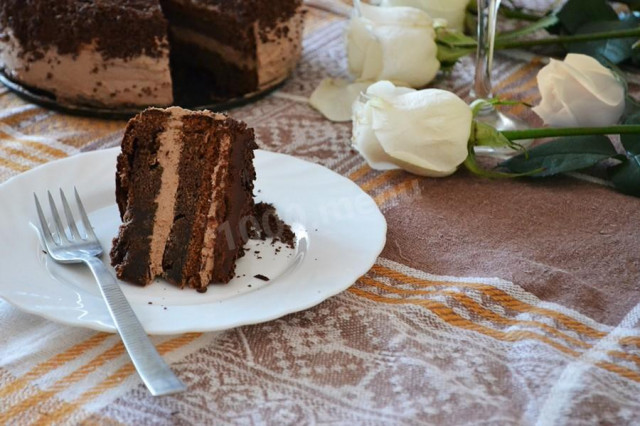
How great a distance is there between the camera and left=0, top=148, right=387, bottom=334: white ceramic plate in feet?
3.60

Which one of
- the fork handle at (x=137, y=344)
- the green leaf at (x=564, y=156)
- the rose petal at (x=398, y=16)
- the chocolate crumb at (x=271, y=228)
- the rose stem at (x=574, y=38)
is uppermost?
the rose petal at (x=398, y=16)

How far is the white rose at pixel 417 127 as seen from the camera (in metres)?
1.48

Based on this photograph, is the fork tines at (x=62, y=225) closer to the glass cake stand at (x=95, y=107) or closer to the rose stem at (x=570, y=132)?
the glass cake stand at (x=95, y=107)

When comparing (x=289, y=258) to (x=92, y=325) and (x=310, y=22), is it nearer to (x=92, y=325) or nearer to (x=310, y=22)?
(x=92, y=325)

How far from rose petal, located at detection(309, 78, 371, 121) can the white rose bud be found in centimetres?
4

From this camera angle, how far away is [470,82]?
2098mm

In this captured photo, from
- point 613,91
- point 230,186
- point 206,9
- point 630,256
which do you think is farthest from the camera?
point 206,9

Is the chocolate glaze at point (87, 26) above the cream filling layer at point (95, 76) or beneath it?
above

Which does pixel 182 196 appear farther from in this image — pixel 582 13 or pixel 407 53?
pixel 582 13

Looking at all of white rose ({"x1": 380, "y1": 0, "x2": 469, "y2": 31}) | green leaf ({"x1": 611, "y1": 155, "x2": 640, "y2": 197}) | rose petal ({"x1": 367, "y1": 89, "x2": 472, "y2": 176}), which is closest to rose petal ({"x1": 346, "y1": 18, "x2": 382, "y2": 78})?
white rose ({"x1": 380, "y1": 0, "x2": 469, "y2": 31})

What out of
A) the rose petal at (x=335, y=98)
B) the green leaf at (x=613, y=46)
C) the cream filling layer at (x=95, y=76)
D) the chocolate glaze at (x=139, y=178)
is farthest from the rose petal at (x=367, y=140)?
the green leaf at (x=613, y=46)

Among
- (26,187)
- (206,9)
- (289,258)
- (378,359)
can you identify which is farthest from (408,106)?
(206,9)

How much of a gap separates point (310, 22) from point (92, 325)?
1615 millimetres

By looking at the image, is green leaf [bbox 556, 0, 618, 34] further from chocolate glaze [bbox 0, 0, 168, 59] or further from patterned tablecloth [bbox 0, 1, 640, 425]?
chocolate glaze [bbox 0, 0, 168, 59]
